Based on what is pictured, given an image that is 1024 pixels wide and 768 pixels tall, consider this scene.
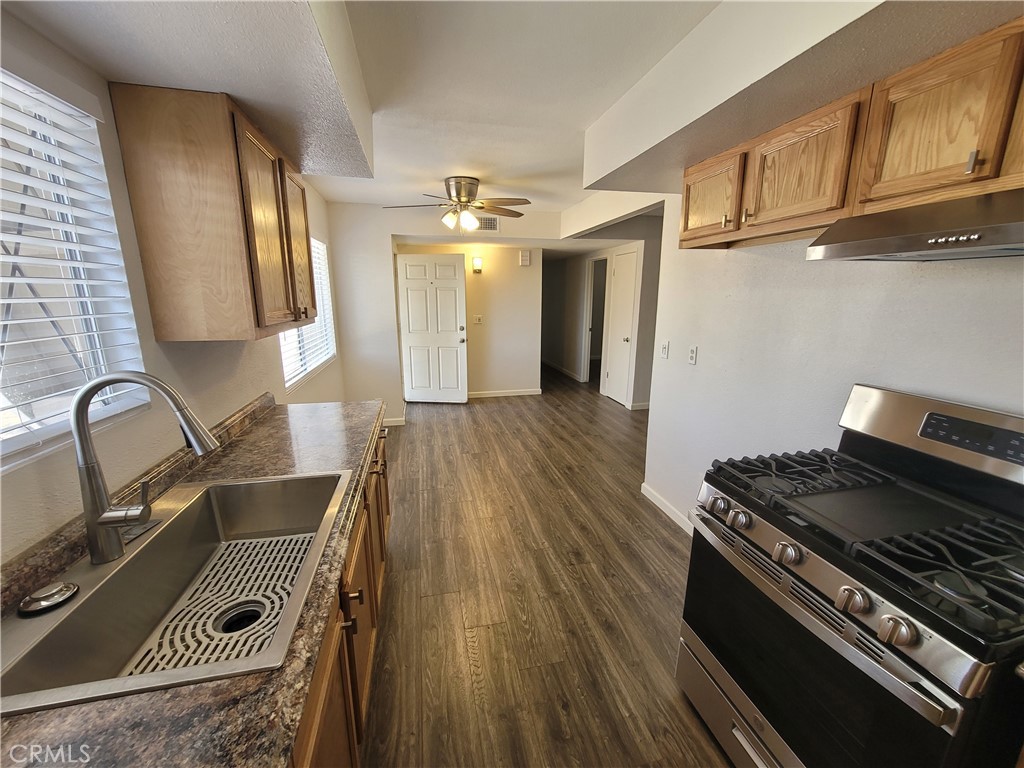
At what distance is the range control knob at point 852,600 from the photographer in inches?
36.1

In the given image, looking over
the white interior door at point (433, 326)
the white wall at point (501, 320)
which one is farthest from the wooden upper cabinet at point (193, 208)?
the white wall at point (501, 320)

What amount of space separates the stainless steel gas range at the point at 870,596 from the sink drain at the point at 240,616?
1.39 m

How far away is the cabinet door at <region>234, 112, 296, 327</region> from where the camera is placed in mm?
1317

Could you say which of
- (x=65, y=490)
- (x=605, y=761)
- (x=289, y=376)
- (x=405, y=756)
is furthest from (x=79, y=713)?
(x=289, y=376)

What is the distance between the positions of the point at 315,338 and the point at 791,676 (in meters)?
3.89

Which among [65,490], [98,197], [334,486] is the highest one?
[98,197]

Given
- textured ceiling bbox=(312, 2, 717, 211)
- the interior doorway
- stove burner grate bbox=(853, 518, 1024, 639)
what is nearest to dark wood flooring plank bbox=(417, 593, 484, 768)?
stove burner grate bbox=(853, 518, 1024, 639)

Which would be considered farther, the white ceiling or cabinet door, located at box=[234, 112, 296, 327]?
cabinet door, located at box=[234, 112, 296, 327]

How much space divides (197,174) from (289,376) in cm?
187

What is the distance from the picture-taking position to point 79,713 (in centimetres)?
64

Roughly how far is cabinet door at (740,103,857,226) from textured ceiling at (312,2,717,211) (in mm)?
534

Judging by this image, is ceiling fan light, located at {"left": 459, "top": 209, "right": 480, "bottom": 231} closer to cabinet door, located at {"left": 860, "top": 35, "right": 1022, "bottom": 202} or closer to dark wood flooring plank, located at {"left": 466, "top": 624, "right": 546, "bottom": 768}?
cabinet door, located at {"left": 860, "top": 35, "right": 1022, "bottom": 202}

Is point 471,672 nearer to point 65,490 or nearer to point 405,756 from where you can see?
point 405,756

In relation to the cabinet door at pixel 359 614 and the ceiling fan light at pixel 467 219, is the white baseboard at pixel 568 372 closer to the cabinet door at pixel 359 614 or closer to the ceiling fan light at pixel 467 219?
the ceiling fan light at pixel 467 219
